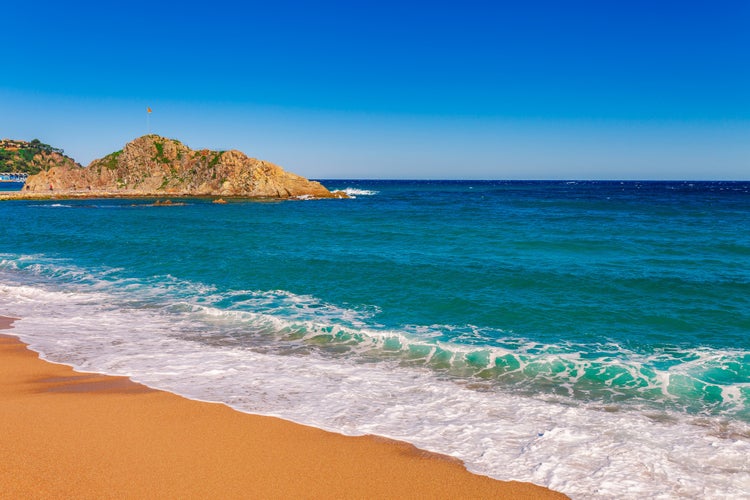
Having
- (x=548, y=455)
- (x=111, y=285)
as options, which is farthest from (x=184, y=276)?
(x=548, y=455)

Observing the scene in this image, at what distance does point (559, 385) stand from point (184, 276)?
17201mm

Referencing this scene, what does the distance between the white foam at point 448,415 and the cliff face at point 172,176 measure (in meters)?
77.4

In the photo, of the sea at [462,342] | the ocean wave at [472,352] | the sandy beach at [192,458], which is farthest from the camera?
the ocean wave at [472,352]

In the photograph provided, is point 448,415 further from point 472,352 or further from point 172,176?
point 172,176

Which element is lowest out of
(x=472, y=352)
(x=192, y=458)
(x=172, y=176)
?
(x=472, y=352)

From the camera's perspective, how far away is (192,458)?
6.44 meters

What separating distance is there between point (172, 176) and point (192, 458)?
102814 millimetres

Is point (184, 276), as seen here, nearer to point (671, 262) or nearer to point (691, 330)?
point (691, 330)

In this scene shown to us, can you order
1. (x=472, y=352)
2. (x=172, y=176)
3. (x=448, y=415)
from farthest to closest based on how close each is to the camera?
(x=172, y=176)
(x=472, y=352)
(x=448, y=415)

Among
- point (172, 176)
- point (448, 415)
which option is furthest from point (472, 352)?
point (172, 176)

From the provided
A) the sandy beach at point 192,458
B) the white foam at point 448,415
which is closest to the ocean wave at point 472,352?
the white foam at point 448,415

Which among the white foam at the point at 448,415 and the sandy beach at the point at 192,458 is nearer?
the sandy beach at the point at 192,458

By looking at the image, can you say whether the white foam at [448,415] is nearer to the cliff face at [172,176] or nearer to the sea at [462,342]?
the sea at [462,342]

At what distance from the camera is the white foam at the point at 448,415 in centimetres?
642
